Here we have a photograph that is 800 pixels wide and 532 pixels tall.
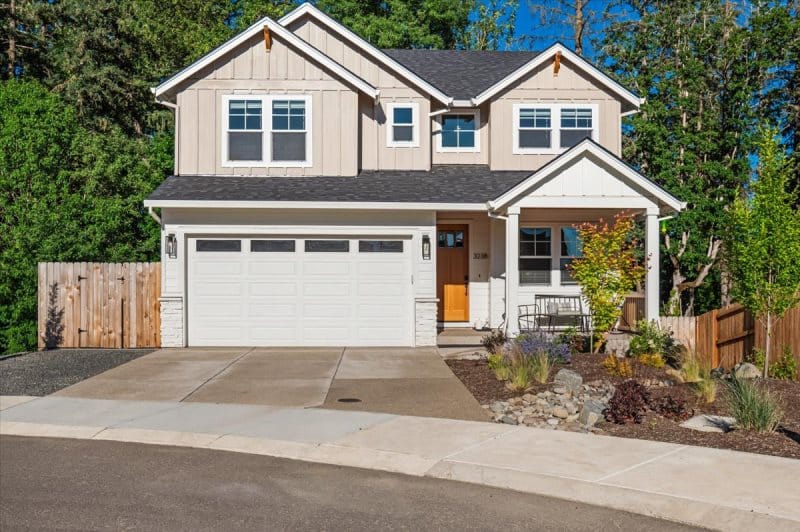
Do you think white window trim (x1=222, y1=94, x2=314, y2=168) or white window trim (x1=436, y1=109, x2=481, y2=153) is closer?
white window trim (x1=222, y1=94, x2=314, y2=168)

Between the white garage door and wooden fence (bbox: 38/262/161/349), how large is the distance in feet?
3.07

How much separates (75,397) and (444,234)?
36.0 feet

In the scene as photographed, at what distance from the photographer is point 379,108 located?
62.0 ft

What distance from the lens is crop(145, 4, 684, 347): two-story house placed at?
1636 centimetres

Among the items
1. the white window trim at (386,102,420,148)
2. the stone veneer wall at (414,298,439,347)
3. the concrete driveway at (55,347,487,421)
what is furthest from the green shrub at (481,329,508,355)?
the white window trim at (386,102,420,148)

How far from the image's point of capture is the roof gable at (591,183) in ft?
52.5

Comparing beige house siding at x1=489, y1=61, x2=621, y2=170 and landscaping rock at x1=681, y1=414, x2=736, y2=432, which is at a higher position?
beige house siding at x1=489, y1=61, x2=621, y2=170

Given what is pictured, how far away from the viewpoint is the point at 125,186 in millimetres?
26234

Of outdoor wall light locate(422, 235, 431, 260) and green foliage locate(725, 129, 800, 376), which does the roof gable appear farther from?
green foliage locate(725, 129, 800, 376)

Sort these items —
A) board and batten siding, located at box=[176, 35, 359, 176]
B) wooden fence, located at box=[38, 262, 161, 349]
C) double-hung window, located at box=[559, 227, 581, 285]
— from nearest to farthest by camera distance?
1. wooden fence, located at box=[38, 262, 161, 349]
2. board and batten siding, located at box=[176, 35, 359, 176]
3. double-hung window, located at box=[559, 227, 581, 285]

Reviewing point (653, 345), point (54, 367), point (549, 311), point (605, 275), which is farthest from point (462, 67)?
point (54, 367)

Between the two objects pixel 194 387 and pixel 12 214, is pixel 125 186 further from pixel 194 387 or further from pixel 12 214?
pixel 194 387

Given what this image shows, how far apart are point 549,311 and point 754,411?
31.2 ft

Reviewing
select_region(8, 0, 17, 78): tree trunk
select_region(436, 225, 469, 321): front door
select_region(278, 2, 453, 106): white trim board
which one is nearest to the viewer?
select_region(278, 2, 453, 106): white trim board
